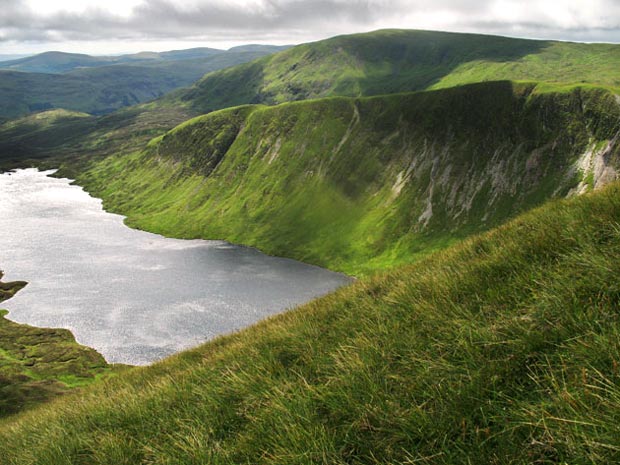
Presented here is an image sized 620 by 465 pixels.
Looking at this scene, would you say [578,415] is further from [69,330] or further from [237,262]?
[237,262]

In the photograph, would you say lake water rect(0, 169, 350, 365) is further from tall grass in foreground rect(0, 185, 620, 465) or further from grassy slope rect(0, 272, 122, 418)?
tall grass in foreground rect(0, 185, 620, 465)

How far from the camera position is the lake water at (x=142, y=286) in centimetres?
10388

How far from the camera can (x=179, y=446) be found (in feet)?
19.5

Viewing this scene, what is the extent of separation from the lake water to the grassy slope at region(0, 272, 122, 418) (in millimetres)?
4920

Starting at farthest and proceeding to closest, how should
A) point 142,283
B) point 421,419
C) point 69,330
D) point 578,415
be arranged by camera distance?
point 142,283
point 69,330
point 421,419
point 578,415

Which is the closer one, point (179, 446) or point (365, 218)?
point (179, 446)

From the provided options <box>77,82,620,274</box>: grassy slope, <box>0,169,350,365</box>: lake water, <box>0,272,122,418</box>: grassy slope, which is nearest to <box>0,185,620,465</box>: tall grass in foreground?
<box>0,272,122,418</box>: grassy slope

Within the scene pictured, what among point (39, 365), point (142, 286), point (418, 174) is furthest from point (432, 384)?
point (418, 174)

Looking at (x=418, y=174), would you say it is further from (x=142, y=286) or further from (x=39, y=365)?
(x=39, y=365)

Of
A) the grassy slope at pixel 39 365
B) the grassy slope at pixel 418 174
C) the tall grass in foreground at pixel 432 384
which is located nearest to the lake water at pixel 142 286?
the grassy slope at pixel 39 365

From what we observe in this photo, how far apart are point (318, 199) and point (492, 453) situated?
176426 millimetres

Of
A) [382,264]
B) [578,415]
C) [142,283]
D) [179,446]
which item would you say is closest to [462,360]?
[578,415]

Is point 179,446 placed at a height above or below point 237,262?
above

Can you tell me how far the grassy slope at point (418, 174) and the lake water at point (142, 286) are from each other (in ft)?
50.8
